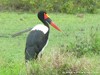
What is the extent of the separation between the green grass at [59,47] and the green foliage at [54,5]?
545 millimetres

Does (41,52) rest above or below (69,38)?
above

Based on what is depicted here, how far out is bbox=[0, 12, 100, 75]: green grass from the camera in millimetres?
6148

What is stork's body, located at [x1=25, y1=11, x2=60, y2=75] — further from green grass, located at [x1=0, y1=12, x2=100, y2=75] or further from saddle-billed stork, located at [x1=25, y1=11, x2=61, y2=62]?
green grass, located at [x1=0, y1=12, x2=100, y2=75]

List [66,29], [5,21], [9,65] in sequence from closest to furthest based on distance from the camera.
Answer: [9,65] < [66,29] < [5,21]

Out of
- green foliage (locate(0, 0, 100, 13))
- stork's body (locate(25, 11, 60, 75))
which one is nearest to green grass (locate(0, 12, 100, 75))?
stork's body (locate(25, 11, 60, 75))

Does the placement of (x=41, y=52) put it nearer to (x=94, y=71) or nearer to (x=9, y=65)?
(x=9, y=65)

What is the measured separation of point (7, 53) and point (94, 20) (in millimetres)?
4720

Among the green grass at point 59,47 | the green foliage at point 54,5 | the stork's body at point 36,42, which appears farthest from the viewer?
the green foliage at point 54,5

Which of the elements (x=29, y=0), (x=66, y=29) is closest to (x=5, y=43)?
(x=66, y=29)

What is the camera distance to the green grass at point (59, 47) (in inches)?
242

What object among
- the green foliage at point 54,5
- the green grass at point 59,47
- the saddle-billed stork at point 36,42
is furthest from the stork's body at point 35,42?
the green foliage at point 54,5

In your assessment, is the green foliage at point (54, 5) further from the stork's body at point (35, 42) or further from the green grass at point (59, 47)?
the stork's body at point (35, 42)

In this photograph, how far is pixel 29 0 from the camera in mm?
14750

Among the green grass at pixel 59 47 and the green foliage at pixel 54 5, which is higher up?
the green grass at pixel 59 47
